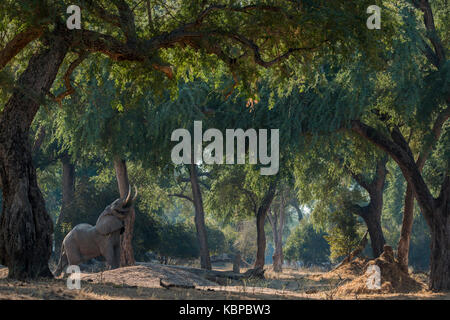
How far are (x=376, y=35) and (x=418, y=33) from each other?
19.0 feet

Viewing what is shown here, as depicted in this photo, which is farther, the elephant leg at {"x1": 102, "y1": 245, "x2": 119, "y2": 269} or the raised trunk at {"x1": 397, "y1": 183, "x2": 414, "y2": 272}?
the elephant leg at {"x1": 102, "y1": 245, "x2": 119, "y2": 269}

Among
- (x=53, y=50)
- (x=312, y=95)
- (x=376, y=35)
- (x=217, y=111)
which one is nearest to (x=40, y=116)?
(x=217, y=111)

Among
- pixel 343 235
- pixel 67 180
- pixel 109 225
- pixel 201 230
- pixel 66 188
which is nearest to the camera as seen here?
Result: pixel 109 225

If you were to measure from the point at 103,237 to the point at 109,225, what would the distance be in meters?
0.66

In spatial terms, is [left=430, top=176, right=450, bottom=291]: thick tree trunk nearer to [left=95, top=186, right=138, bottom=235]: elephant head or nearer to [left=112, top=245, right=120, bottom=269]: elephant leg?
[left=95, top=186, right=138, bottom=235]: elephant head

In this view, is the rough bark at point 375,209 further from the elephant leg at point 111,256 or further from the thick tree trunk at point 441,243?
the elephant leg at point 111,256

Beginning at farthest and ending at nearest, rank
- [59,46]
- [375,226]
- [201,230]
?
[201,230] → [375,226] → [59,46]

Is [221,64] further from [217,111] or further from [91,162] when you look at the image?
[91,162]

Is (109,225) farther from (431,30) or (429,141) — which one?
(431,30)

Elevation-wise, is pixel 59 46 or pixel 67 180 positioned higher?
pixel 59 46

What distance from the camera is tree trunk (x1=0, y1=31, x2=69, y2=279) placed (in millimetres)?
10641

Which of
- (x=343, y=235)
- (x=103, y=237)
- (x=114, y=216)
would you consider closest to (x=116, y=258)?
(x=103, y=237)

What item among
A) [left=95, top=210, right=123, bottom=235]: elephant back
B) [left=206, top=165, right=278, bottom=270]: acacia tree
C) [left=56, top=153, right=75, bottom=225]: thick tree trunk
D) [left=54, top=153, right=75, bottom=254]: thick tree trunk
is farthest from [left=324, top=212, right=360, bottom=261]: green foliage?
[left=56, top=153, right=75, bottom=225]: thick tree trunk

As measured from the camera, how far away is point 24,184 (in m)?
10.8
